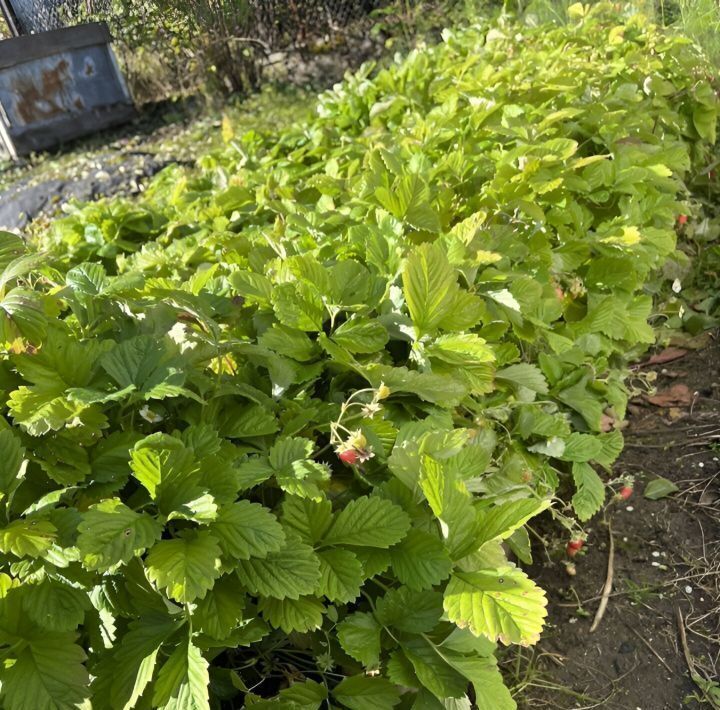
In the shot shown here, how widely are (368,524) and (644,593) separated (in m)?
1.33

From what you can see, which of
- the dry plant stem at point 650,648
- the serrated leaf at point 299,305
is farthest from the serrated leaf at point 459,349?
the dry plant stem at point 650,648

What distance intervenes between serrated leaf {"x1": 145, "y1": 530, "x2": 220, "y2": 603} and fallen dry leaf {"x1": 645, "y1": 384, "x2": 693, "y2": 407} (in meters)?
2.33

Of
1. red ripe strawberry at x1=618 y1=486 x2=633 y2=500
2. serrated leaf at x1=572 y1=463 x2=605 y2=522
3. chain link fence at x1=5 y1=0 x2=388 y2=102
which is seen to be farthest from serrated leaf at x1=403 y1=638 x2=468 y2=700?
chain link fence at x1=5 y1=0 x2=388 y2=102

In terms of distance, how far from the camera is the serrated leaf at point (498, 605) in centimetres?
101

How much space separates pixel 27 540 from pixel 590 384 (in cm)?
179

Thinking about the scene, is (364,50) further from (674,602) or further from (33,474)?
(33,474)

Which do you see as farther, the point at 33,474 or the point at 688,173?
the point at 688,173

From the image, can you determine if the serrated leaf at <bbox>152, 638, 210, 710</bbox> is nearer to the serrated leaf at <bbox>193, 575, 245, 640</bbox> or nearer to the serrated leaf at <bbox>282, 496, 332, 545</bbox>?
the serrated leaf at <bbox>193, 575, 245, 640</bbox>

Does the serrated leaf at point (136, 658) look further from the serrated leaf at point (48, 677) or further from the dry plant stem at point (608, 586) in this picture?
the dry plant stem at point (608, 586)

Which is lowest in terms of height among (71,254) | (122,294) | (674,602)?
(674,602)

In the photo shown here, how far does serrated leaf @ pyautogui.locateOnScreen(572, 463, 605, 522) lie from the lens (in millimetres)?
1986

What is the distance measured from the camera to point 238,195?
2658mm

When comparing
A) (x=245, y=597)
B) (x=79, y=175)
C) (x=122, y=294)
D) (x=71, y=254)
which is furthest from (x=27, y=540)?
(x=79, y=175)

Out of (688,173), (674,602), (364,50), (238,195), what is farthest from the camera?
(364,50)
